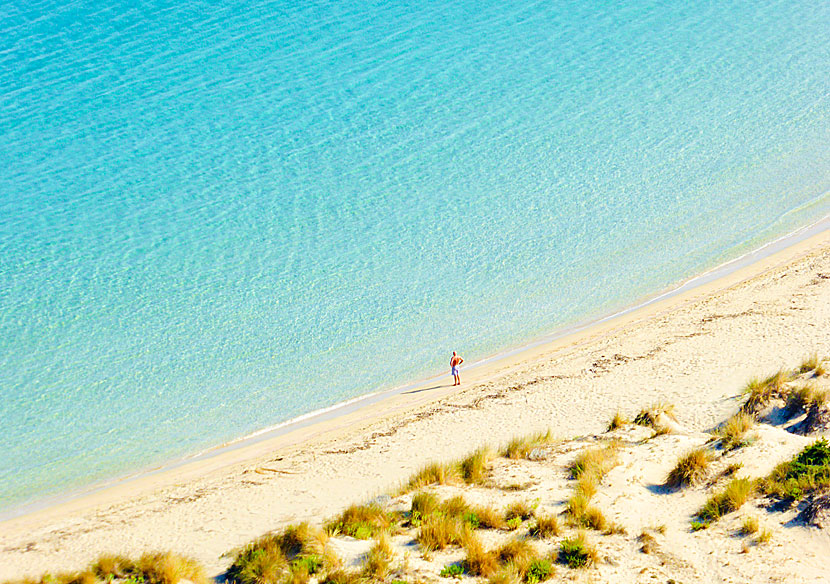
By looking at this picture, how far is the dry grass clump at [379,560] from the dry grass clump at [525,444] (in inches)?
138

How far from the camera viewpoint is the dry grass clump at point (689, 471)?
10766 mm

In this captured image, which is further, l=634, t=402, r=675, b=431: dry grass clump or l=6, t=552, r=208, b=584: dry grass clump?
l=634, t=402, r=675, b=431: dry grass clump

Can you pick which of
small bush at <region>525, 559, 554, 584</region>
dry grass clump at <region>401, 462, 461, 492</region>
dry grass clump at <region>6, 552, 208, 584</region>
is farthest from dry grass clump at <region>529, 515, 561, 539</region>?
dry grass clump at <region>6, 552, 208, 584</region>

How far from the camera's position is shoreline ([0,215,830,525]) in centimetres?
1545

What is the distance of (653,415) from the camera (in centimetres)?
1332

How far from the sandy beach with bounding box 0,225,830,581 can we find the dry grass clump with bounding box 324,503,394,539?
1.44m

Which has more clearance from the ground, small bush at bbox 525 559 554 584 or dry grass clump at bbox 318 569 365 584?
dry grass clump at bbox 318 569 365 584

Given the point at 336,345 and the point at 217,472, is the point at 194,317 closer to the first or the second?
the point at 336,345

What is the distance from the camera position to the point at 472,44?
3738 cm

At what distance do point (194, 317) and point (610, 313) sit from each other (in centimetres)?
1101

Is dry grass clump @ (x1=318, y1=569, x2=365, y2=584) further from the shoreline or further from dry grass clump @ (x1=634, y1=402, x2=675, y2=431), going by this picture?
the shoreline

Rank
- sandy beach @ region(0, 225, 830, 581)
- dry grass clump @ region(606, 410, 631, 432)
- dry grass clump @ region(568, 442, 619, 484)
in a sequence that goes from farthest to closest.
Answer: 1. dry grass clump @ region(606, 410, 631, 432)
2. sandy beach @ region(0, 225, 830, 581)
3. dry grass clump @ region(568, 442, 619, 484)

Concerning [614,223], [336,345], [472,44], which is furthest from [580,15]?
[336,345]

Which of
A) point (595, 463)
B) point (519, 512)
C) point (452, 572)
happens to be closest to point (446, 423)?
point (595, 463)
